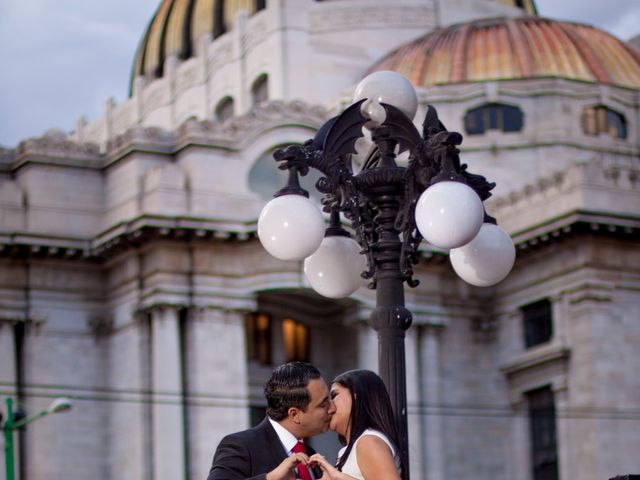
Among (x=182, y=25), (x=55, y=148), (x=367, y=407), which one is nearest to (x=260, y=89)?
(x=182, y=25)

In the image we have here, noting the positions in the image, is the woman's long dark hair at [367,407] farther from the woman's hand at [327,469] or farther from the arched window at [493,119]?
the arched window at [493,119]

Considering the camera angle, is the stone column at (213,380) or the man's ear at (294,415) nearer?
the man's ear at (294,415)

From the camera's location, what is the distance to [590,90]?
195ft

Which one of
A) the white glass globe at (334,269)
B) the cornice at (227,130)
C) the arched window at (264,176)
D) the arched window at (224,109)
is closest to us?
the white glass globe at (334,269)

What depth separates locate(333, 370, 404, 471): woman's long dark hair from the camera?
1201 centimetres

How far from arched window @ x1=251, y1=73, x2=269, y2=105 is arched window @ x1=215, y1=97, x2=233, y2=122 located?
1.23 meters

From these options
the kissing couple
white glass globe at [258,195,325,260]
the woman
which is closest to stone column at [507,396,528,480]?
white glass globe at [258,195,325,260]

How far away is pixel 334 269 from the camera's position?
19.2 m

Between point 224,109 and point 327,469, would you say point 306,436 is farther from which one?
point 224,109

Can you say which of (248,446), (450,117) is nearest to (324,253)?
(248,446)

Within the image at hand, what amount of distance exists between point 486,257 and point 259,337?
36059mm

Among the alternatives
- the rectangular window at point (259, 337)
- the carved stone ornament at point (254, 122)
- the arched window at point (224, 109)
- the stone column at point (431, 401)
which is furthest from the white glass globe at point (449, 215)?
the arched window at point (224, 109)

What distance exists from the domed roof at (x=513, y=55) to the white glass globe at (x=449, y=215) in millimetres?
42755

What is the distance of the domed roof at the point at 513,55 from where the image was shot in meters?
60.2
